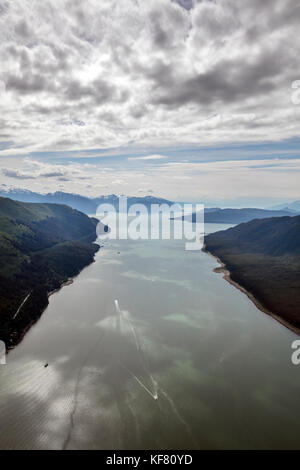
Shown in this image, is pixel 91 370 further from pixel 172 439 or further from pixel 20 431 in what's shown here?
pixel 172 439

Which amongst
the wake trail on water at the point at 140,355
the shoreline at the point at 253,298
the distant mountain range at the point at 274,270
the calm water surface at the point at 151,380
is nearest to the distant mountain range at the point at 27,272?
the calm water surface at the point at 151,380

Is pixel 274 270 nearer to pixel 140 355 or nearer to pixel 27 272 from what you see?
pixel 140 355

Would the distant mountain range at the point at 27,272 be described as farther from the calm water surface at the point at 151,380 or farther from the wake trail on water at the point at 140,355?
the wake trail on water at the point at 140,355

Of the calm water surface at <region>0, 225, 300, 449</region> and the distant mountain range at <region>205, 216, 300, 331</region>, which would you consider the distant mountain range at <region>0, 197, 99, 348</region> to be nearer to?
the calm water surface at <region>0, 225, 300, 449</region>

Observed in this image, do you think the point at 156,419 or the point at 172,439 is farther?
the point at 156,419

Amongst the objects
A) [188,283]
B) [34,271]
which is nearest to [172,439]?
[188,283]

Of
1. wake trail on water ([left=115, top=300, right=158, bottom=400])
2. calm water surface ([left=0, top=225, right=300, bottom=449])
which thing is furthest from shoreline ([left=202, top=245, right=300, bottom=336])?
wake trail on water ([left=115, top=300, right=158, bottom=400])

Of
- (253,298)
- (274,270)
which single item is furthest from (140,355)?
(274,270)
